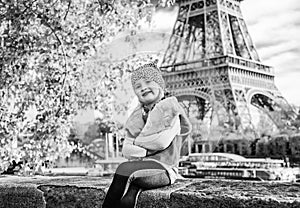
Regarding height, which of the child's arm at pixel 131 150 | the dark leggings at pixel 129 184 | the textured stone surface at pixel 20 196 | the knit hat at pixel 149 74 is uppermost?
the knit hat at pixel 149 74

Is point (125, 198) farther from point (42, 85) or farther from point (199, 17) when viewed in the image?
point (199, 17)

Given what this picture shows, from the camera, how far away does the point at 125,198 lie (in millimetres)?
2385

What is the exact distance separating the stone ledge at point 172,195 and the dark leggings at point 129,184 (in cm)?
5

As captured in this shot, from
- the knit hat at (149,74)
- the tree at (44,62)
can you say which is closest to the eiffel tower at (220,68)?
the tree at (44,62)

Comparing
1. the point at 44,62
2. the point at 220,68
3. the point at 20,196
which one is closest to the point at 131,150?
the point at 20,196

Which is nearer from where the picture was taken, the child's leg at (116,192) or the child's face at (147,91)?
the child's leg at (116,192)

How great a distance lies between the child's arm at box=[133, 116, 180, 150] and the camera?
2.66m

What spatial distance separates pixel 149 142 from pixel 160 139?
0.24ft

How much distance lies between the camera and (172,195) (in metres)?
2.35

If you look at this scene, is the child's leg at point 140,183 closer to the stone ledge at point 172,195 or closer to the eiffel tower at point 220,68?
the stone ledge at point 172,195

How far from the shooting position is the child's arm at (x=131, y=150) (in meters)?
2.71

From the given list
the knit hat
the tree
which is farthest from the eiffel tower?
the knit hat

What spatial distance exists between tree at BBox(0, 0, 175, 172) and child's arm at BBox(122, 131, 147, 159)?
2453 mm

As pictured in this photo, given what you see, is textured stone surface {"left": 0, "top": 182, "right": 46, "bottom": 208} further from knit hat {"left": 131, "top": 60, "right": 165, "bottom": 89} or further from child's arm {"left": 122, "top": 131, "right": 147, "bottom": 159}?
knit hat {"left": 131, "top": 60, "right": 165, "bottom": 89}
